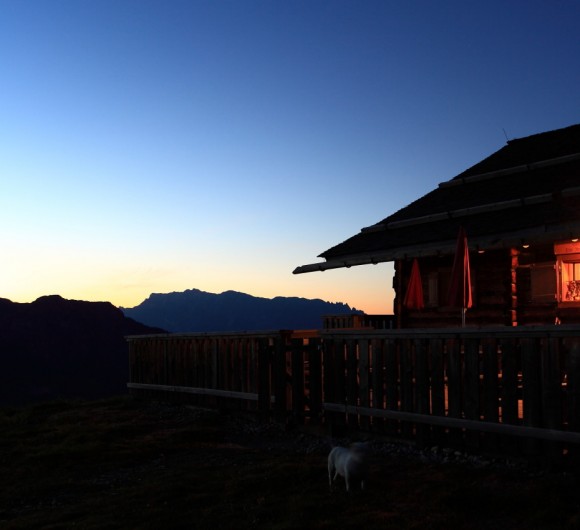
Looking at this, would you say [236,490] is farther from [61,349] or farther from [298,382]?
[61,349]

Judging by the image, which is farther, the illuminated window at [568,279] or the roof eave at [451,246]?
the illuminated window at [568,279]

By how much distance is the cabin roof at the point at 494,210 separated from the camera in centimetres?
1448

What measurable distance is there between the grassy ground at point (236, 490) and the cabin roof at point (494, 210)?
6747 millimetres

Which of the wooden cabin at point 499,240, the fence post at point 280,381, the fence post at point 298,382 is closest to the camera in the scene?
the fence post at point 298,382

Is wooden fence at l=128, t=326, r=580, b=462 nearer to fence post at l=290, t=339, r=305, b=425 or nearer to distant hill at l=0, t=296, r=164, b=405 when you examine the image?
fence post at l=290, t=339, r=305, b=425

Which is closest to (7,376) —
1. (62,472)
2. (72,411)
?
(72,411)

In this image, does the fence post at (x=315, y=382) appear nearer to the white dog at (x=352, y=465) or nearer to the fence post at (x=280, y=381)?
the fence post at (x=280, y=381)

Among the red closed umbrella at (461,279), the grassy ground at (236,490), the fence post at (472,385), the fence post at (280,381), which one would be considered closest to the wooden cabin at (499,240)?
the red closed umbrella at (461,279)

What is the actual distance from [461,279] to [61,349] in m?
134

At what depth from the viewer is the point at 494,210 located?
1627 cm

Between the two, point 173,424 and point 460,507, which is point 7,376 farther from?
point 460,507

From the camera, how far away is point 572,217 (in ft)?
44.9

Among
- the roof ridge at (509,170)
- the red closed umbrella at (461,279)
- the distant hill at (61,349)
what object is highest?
the roof ridge at (509,170)

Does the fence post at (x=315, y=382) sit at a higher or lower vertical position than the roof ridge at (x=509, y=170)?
lower
